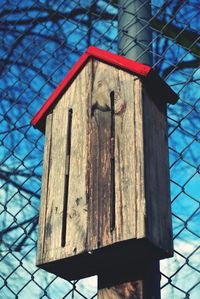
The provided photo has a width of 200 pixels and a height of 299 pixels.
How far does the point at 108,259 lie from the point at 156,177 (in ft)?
0.77

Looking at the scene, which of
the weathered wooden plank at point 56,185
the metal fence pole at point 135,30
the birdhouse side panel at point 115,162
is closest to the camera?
the birdhouse side panel at point 115,162

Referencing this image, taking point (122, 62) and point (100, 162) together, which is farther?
point (122, 62)

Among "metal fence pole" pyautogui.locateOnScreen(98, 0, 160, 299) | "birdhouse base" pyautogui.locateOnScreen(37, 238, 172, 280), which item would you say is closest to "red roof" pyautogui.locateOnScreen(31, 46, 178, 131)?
"metal fence pole" pyautogui.locateOnScreen(98, 0, 160, 299)

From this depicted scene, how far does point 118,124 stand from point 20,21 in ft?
5.28

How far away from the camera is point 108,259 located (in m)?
1.35

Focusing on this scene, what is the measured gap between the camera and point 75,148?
1.47m

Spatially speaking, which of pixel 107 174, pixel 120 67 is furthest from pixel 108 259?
pixel 120 67

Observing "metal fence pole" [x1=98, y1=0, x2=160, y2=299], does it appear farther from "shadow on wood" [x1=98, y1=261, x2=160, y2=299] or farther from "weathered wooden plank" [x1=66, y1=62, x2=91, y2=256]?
"weathered wooden plank" [x1=66, y1=62, x2=91, y2=256]

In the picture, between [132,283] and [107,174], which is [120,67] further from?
[132,283]

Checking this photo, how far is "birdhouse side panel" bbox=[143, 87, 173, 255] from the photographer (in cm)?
131

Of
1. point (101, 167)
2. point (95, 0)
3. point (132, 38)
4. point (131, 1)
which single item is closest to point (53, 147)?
point (101, 167)

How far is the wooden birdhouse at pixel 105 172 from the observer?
1.30 meters

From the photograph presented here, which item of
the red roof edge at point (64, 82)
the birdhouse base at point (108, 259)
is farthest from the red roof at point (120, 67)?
the birdhouse base at point (108, 259)

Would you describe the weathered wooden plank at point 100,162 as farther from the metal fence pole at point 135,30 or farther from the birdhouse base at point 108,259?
the metal fence pole at point 135,30
